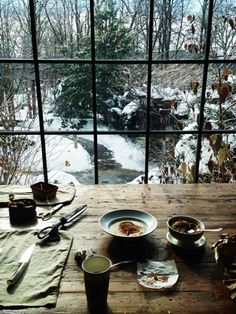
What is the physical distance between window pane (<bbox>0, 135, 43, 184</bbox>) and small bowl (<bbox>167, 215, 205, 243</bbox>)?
2157mm

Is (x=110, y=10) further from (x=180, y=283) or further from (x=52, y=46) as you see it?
(x=180, y=283)

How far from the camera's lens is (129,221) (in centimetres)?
127

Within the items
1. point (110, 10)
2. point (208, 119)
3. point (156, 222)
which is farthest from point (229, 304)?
point (110, 10)

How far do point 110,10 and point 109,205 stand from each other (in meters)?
1.84

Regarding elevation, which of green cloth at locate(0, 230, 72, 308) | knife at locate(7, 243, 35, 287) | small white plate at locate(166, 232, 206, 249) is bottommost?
green cloth at locate(0, 230, 72, 308)

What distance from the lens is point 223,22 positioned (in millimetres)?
2727

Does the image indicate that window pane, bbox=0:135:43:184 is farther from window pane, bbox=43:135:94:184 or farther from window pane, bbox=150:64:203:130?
window pane, bbox=150:64:203:130

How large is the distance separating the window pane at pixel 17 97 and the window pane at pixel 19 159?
0.13m

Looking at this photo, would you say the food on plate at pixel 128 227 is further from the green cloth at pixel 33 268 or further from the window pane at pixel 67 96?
the window pane at pixel 67 96

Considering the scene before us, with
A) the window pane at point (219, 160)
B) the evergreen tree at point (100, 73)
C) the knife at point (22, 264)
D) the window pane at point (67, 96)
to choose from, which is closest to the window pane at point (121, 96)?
the evergreen tree at point (100, 73)

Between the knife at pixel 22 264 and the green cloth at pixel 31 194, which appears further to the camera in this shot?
the green cloth at pixel 31 194

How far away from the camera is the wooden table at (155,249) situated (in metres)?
0.89

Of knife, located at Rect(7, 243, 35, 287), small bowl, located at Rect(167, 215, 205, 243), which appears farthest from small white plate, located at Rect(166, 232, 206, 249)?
knife, located at Rect(7, 243, 35, 287)

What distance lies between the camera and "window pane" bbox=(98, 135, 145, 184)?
10.9 feet
